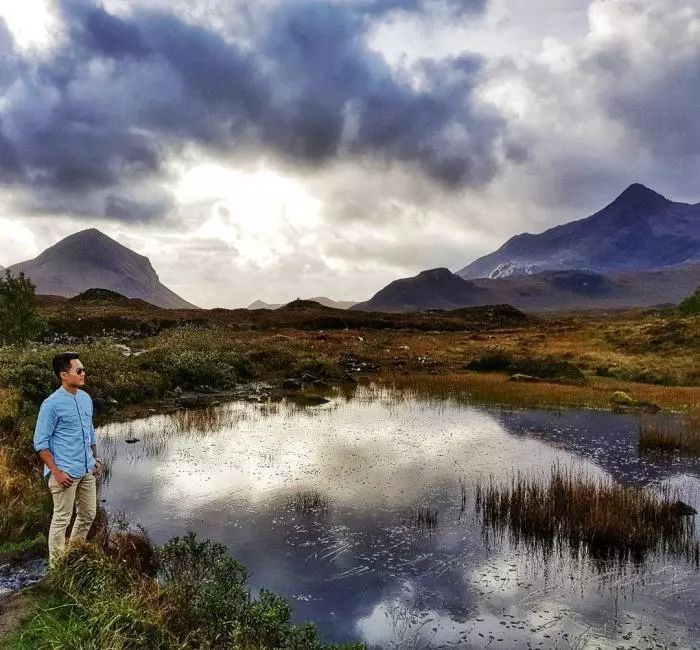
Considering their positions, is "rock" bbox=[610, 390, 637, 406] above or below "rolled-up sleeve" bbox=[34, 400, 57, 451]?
below

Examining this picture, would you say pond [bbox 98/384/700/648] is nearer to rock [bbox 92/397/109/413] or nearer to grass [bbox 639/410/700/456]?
grass [bbox 639/410/700/456]

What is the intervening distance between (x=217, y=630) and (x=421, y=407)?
23.9 m

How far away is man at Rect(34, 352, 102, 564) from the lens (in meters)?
8.74

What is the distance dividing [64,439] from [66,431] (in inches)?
5.5

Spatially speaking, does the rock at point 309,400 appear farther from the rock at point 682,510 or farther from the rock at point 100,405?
the rock at point 682,510

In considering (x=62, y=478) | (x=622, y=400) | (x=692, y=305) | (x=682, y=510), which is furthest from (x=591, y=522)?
(x=692, y=305)

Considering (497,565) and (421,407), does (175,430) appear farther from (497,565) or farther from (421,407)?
(497,565)

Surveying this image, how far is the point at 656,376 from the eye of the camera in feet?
137

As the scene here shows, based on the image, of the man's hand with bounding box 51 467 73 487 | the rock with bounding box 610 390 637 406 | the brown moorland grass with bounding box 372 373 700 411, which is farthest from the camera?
the brown moorland grass with bounding box 372 373 700 411

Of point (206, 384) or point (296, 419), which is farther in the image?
point (206, 384)

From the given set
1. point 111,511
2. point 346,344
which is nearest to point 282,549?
point 111,511

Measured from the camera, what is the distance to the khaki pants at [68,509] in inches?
356

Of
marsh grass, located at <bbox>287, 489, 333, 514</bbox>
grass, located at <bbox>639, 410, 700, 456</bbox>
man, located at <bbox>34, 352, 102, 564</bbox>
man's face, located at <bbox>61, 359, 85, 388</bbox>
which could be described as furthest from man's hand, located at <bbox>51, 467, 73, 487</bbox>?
grass, located at <bbox>639, 410, 700, 456</bbox>

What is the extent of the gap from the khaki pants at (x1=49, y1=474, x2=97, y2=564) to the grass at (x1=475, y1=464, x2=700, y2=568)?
354 inches
